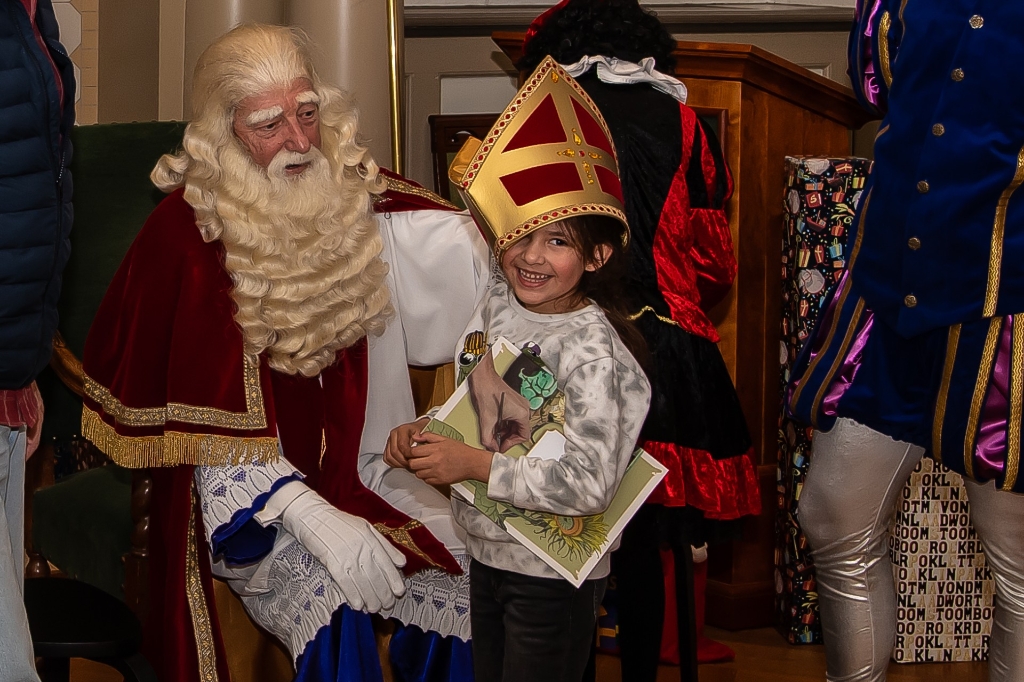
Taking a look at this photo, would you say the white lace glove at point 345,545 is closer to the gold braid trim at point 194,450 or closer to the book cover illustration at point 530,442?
the gold braid trim at point 194,450

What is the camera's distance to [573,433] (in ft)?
6.28

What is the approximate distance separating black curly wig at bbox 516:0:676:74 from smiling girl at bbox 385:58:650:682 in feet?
2.75

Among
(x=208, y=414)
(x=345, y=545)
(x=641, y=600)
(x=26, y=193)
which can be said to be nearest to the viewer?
(x=26, y=193)

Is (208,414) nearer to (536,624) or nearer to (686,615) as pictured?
(536,624)

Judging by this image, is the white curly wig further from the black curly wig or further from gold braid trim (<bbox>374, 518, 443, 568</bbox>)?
the black curly wig

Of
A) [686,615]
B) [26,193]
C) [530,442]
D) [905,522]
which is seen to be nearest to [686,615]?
[686,615]

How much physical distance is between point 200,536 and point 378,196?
784 mm

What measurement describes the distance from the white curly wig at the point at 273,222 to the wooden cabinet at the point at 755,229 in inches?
55.2

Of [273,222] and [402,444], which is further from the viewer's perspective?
[273,222]

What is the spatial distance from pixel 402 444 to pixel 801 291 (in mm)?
1885

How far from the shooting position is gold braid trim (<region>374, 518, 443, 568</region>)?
7.62 ft

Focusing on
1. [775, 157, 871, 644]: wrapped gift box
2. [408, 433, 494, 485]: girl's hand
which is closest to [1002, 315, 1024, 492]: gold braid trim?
[408, 433, 494, 485]: girl's hand

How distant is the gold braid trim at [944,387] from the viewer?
1952 mm

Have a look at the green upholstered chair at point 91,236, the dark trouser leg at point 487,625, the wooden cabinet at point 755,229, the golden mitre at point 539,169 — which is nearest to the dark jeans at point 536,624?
the dark trouser leg at point 487,625
